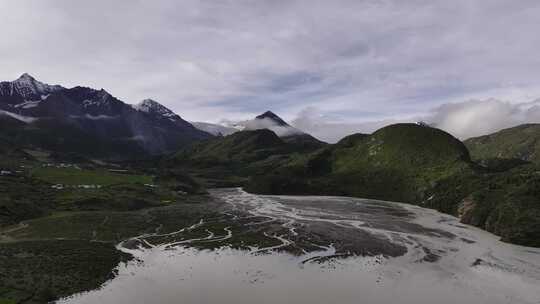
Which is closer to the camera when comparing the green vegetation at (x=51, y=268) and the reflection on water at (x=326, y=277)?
the green vegetation at (x=51, y=268)

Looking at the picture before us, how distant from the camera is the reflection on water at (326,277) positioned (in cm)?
6712

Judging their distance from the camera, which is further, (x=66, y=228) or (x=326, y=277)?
(x=66, y=228)

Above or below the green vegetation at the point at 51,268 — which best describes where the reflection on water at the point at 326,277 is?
above

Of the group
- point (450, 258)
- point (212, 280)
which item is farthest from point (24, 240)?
point (450, 258)

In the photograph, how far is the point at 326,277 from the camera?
255 ft

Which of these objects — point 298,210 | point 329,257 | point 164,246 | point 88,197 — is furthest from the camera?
point 298,210

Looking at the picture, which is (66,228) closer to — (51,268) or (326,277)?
(51,268)

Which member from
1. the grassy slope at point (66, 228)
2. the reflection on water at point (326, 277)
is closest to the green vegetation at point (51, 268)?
the grassy slope at point (66, 228)

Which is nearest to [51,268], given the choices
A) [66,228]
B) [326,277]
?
[66,228]

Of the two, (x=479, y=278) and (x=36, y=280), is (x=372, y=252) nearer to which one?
(x=479, y=278)

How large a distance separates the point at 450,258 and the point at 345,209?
84.7 m

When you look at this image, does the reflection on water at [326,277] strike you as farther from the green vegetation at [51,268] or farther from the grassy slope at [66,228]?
the grassy slope at [66,228]

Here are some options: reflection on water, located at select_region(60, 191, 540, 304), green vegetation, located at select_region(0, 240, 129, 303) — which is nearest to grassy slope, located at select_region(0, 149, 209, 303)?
green vegetation, located at select_region(0, 240, 129, 303)

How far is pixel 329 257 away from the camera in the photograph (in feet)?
302
